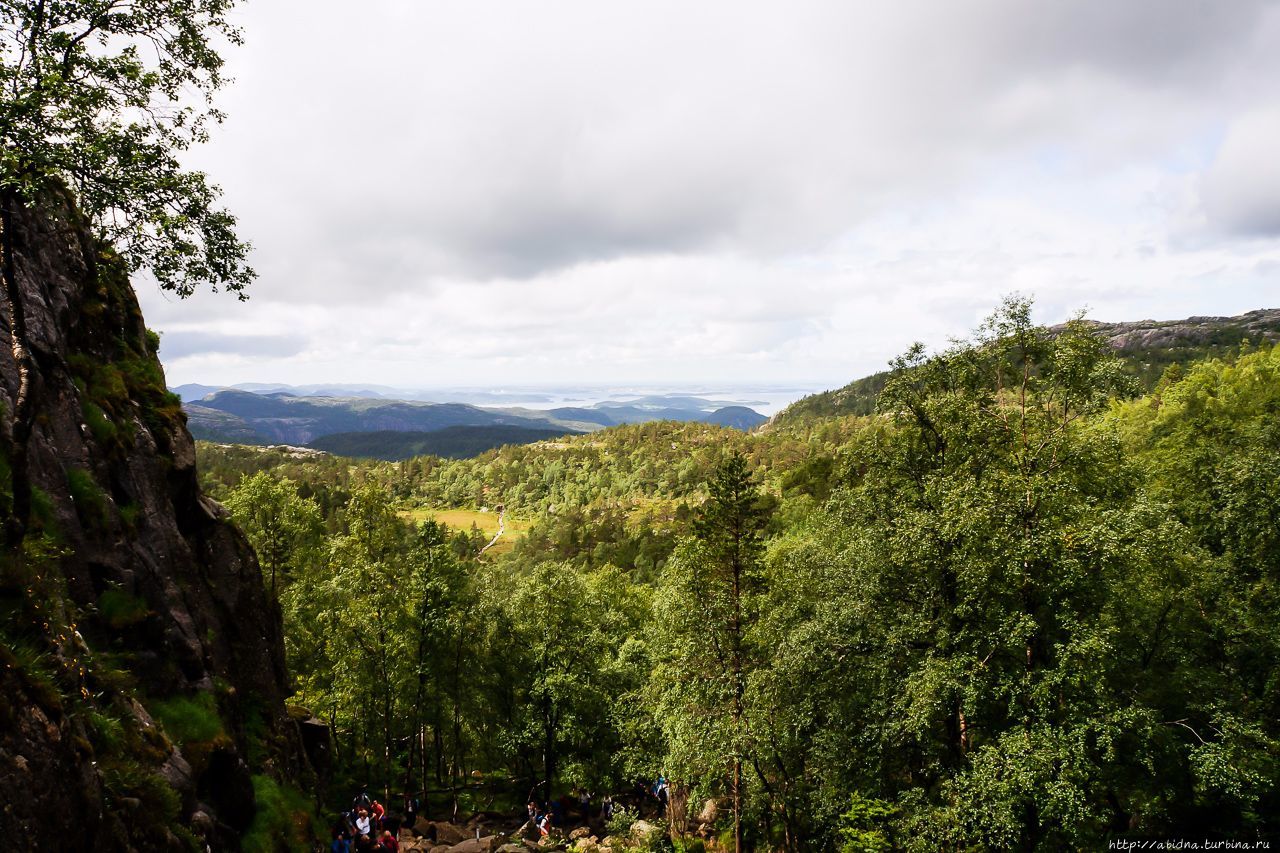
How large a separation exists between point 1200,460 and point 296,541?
55.9 metres

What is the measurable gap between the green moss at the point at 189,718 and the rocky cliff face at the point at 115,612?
48mm

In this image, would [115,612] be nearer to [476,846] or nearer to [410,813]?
[476,846]

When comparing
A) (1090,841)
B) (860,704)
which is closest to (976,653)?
(860,704)

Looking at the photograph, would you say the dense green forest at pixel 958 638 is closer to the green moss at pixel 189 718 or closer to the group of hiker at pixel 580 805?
the group of hiker at pixel 580 805

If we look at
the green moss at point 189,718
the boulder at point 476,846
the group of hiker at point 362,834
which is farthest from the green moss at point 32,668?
the boulder at point 476,846

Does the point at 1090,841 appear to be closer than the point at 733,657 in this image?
Yes

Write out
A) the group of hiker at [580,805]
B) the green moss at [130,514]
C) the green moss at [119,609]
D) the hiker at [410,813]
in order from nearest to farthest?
the green moss at [119,609]
the green moss at [130,514]
the hiker at [410,813]
the group of hiker at [580,805]

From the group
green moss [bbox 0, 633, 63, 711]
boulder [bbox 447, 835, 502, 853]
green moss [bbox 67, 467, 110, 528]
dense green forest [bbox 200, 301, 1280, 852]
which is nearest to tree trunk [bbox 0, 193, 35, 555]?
green moss [bbox 0, 633, 63, 711]

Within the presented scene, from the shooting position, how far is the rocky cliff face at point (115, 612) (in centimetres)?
915

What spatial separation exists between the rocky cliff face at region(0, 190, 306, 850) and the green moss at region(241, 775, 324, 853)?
0.43 metres

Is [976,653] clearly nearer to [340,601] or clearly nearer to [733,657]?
[733,657]

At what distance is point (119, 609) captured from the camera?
14336 millimetres

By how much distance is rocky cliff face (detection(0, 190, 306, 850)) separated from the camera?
9148 millimetres

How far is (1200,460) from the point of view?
30359 millimetres
